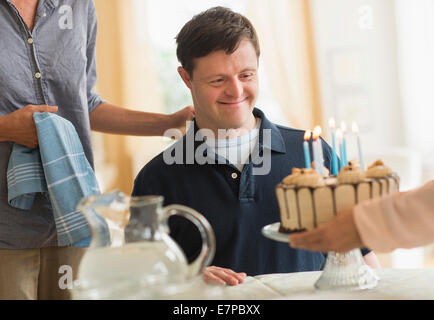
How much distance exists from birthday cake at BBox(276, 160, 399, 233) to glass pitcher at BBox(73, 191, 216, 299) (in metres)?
0.26

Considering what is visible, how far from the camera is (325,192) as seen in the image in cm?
109

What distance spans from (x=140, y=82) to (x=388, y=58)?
1814mm

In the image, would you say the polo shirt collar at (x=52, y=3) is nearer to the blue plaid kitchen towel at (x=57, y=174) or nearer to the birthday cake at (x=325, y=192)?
the blue plaid kitchen towel at (x=57, y=174)

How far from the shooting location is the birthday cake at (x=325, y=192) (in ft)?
3.55

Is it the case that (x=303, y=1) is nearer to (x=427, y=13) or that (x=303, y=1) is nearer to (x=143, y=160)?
(x=427, y=13)

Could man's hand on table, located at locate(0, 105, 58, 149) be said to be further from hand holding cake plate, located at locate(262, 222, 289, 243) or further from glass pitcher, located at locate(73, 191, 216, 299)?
hand holding cake plate, located at locate(262, 222, 289, 243)

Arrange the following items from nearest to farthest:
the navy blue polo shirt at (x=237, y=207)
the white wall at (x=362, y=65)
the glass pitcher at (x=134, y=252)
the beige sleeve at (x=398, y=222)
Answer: the glass pitcher at (x=134, y=252) < the beige sleeve at (x=398, y=222) < the navy blue polo shirt at (x=237, y=207) < the white wall at (x=362, y=65)

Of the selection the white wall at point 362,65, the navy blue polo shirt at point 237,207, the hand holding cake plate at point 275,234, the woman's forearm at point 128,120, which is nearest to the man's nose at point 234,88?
the navy blue polo shirt at point 237,207

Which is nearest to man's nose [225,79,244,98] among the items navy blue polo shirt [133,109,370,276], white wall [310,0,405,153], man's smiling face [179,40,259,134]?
man's smiling face [179,40,259,134]

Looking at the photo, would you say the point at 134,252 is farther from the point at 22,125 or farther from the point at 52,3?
the point at 52,3

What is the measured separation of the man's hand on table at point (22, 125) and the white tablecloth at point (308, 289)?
58cm

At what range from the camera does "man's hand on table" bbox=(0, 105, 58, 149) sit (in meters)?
1.39

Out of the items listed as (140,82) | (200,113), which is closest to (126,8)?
(140,82)

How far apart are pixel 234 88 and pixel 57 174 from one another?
52 cm
